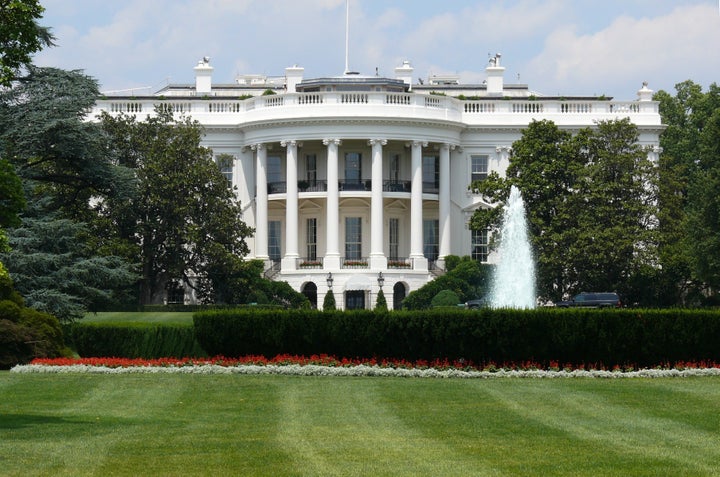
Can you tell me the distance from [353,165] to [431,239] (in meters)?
5.93

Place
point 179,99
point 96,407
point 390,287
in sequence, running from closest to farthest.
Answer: point 96,407 < point 390,287 < point 179,99

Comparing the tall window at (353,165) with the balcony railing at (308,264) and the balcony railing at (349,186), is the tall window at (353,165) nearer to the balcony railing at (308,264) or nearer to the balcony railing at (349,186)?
the balcony railing at (349,186)

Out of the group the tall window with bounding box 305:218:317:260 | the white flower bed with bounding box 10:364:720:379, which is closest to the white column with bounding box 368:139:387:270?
the tall window with bounding box 305:218:317:260

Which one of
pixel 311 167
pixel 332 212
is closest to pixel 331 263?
pixel 332 212

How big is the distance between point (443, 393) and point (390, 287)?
4806 cm

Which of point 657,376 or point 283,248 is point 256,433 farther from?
point 283,248

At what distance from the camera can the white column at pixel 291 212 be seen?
75438mm

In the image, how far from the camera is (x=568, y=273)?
68250 mm

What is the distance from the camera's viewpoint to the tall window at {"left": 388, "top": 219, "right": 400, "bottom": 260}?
7912 cm

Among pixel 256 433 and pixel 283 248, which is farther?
pixel 283 248

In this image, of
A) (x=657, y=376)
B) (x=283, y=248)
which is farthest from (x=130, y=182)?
(x=283, y=248)

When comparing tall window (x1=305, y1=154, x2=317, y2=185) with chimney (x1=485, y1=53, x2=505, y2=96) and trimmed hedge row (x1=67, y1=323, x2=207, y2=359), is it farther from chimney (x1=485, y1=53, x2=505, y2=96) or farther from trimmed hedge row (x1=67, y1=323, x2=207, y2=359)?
trimmed hedge row (x1=67, y1=323, x2=207, y2=359)

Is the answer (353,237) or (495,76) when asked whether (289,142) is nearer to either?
(353,237)

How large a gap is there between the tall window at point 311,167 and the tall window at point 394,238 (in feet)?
16.2
